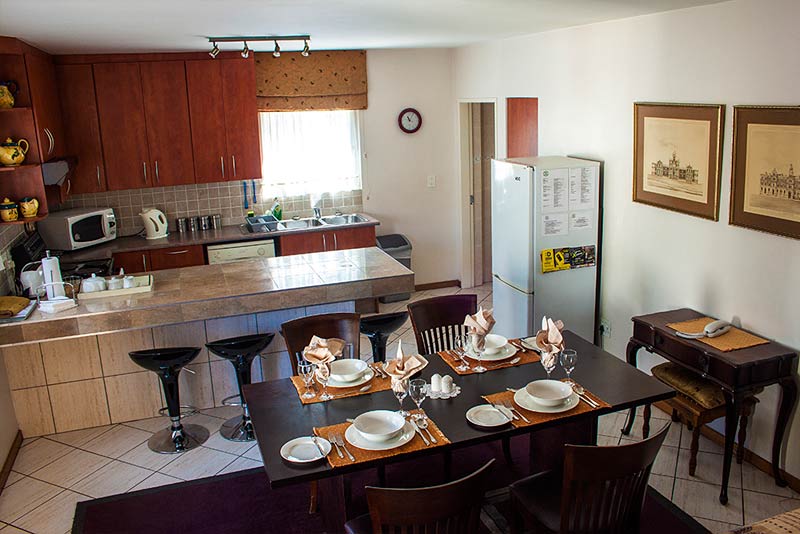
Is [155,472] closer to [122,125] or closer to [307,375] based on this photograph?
[307,375]

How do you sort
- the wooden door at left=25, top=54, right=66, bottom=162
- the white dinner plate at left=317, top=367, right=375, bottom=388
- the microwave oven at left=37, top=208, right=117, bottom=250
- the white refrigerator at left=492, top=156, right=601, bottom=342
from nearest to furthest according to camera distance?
the white dinner plate at left=317, top=367, right=375, bottom=388 → the wooden door at left=25, top=54, right=66, bottom=162 → the white refrigerator at left=492, top=156, right=601, bottom=342 → the microwave oven at left=37, top=208, right=117, bottom=250

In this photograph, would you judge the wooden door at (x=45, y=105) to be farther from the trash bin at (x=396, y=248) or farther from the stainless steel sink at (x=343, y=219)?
the trash bin at (x=396, y=248)

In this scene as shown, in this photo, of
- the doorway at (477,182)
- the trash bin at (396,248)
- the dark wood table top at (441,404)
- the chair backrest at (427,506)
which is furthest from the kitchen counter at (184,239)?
the chair backrest at (427,506)

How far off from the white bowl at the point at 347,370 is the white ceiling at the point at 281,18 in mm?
1712

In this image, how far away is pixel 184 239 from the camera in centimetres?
636

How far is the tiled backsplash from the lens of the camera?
6547 millimetres

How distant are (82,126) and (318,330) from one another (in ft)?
Answer: 11.5

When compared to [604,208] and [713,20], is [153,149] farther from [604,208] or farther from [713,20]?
[713,20]

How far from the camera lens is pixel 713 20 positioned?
12.8 ft

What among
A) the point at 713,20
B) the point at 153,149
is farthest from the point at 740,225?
the point at 153,149

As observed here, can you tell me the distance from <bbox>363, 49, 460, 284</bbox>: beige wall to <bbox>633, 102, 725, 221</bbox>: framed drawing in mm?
3072

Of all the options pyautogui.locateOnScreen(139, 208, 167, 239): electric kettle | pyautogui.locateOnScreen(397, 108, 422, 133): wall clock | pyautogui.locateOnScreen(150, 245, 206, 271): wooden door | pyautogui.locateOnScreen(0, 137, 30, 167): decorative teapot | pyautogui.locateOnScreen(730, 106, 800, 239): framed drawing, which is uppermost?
pyautogui.locateOnScreen(397, 108, 422, 133): wall clock

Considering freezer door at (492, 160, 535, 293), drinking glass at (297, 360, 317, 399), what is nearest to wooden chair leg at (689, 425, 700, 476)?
freezer door at (492, 160, 535, 293)

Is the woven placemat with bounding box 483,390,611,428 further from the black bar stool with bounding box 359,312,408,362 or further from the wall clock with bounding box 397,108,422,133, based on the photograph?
the wall clock with bounding box 397,108,422,133
